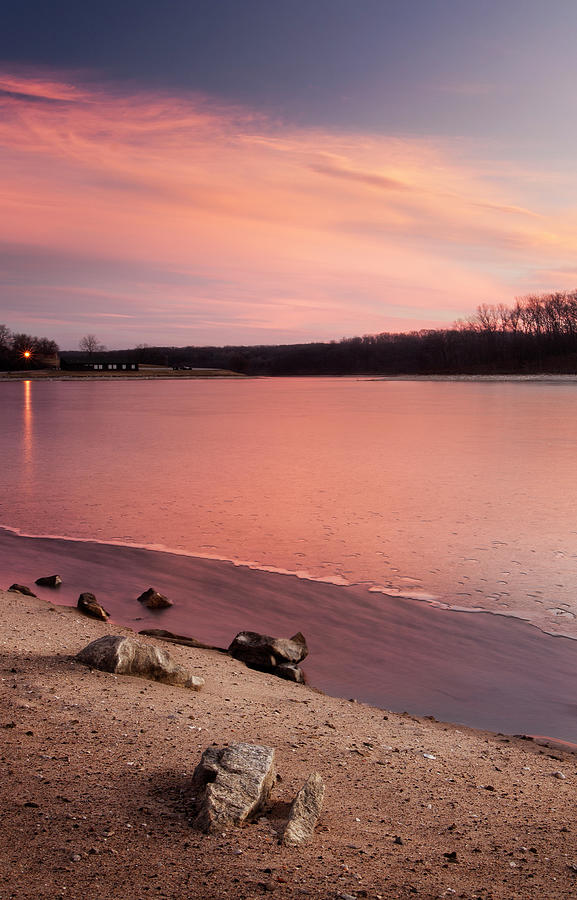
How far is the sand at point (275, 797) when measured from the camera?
2.51 meters

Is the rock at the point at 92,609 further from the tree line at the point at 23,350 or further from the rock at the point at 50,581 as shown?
the tree line at the point at 23,350

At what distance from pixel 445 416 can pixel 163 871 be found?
3026 cm

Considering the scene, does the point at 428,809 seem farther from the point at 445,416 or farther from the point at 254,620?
the point at 445,416

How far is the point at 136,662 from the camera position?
4285mm

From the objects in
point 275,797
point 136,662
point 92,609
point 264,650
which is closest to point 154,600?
point 92,609

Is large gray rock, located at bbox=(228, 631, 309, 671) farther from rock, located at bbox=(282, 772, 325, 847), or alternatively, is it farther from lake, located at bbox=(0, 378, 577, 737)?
rock, located at bbox=(282, 772, 325, 847)

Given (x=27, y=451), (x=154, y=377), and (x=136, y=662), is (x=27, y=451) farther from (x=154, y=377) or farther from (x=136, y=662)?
(x=154, y=377)

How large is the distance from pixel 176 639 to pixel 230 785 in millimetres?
Answer: 2655

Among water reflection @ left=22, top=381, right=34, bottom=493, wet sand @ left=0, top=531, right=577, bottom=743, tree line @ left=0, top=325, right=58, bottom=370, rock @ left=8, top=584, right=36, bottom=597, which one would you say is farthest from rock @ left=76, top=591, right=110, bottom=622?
tree line @ left=0, top=325, right=58, bottom=370

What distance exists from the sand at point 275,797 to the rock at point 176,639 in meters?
0.75

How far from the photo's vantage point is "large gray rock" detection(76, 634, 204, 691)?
4273 millimetres

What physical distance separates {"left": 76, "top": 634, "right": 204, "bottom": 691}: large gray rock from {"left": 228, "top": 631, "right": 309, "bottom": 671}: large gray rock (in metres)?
0.83

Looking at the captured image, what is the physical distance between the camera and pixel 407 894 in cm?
248

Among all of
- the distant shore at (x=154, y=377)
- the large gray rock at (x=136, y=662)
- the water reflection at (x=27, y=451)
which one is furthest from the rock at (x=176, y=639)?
the distant shore at (x=154, y=377)
